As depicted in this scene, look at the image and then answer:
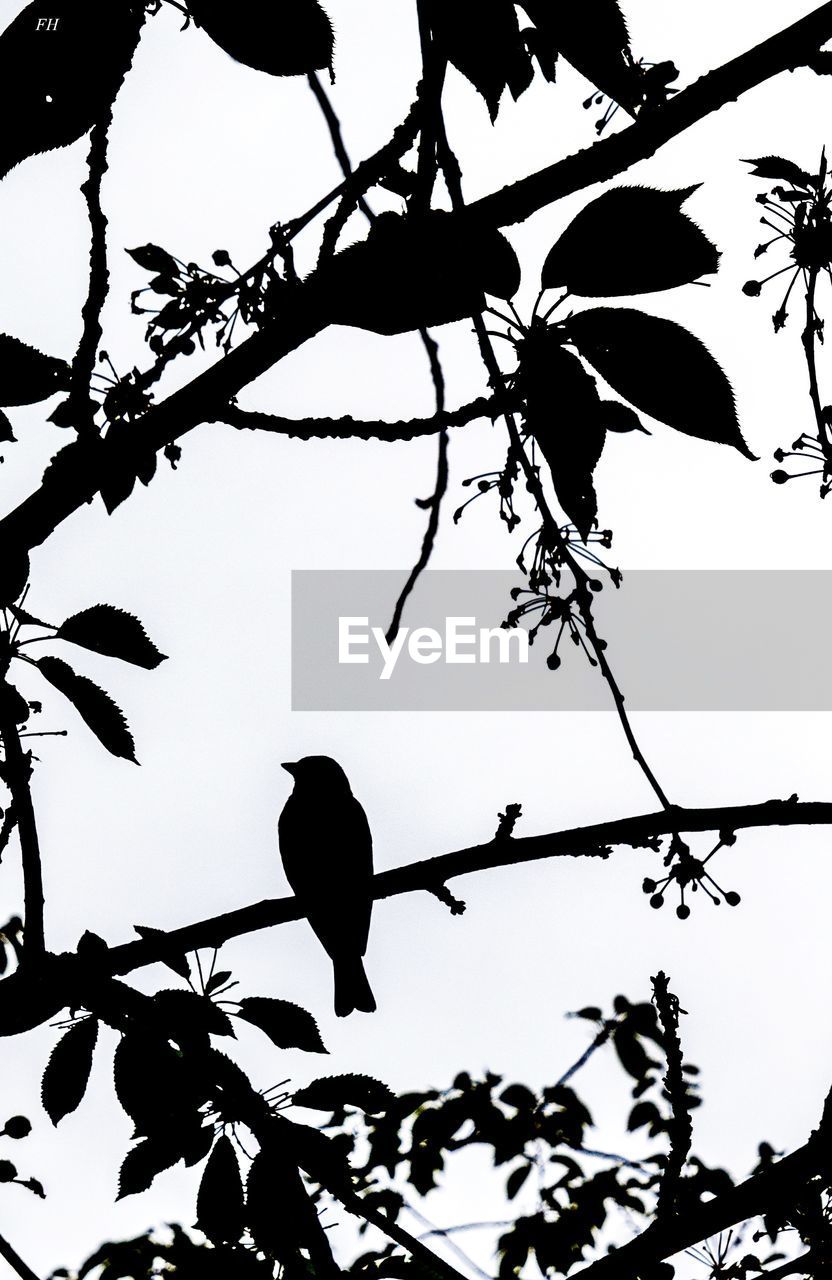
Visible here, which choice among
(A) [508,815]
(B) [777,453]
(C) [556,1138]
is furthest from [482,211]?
(C) [556,1138]

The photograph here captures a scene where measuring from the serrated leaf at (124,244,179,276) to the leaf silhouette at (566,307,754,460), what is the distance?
1355 millimetres

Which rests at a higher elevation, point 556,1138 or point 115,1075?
point 115,1075

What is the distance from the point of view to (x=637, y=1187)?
14.3 feet

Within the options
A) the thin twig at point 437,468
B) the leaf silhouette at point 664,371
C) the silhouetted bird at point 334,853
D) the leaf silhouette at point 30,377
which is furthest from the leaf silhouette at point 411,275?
the silhouetted bird at point 334,853

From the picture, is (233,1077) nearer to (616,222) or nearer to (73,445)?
(73,445)

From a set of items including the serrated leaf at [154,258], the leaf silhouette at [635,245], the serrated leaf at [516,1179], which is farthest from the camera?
the serrated leaf at [516,1179]

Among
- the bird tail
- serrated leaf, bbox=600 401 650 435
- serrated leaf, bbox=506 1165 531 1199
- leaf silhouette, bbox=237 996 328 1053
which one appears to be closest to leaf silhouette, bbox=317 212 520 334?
serrated leaf, bbox=600 401 650 435

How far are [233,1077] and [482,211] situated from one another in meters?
1.41

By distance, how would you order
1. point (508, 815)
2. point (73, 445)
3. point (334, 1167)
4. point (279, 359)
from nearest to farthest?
1. point (279, 359)
2. point (73, 445)
3. point (334, 1167)
4. point (508, 815)

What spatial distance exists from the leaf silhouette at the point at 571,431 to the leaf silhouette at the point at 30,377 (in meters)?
0.77

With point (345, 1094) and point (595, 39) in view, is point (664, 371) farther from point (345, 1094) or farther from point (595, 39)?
point (345, 1094)

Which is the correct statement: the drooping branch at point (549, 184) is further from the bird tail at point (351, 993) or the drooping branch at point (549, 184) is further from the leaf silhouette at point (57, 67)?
the bird tail at point (351, 993)

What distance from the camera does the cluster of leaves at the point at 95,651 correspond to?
2.01m

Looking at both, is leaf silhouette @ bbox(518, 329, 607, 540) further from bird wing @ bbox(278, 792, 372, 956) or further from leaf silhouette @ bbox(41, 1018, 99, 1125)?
bird wing @ bbox(278, 792, 372, 956)
